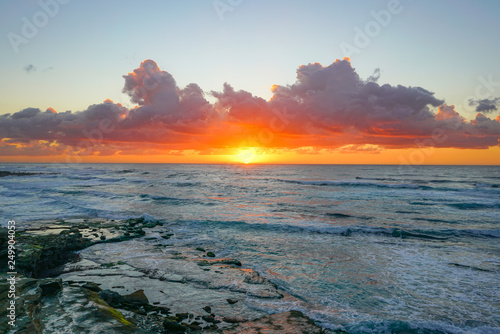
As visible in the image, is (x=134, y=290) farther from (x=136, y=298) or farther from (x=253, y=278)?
(x=253, y=278)

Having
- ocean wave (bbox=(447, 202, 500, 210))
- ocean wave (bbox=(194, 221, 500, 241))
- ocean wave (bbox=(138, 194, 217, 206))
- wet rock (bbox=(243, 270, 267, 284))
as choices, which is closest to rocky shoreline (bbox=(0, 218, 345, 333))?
wet rock (bbox=(243, 270, 267, 284))

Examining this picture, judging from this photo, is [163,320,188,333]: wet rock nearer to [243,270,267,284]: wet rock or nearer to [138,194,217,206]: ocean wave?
[243,270,267,284]: wet rock

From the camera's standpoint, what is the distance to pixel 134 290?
9.05m

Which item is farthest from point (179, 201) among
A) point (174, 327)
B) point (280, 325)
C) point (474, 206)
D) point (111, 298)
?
point (474, 206)

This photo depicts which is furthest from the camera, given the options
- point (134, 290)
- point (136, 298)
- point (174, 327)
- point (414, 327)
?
point (134, 290)

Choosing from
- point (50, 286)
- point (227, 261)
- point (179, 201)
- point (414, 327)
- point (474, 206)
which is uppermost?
point (50, 286)

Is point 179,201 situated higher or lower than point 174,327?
lower

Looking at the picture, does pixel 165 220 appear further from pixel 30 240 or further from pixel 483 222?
pixel 483 222

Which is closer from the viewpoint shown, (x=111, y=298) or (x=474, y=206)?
(x=111, y=298)

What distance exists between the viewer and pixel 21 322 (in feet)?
17.8

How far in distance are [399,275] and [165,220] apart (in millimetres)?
17579

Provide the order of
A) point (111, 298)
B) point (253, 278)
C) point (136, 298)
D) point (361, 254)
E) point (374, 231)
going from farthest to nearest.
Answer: point (374, 231) → point (361, 254) → point (253, 278) → point (136, 298) → point (111, 298)

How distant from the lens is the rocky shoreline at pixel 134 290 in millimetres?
6086

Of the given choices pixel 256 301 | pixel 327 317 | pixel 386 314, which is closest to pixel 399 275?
pixel 386 314
